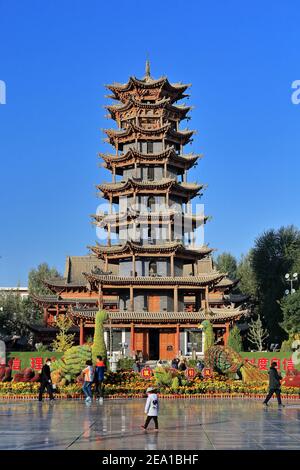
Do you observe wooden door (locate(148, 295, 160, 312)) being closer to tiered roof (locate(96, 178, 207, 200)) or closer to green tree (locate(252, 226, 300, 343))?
tiered roof (locate(96, 178, 207, 200))

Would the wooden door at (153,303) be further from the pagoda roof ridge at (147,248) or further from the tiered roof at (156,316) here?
the pagoda roof ridge at (147,248)

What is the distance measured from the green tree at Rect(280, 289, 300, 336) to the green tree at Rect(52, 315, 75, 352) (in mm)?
17574

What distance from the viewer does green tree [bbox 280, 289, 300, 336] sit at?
51.1 m

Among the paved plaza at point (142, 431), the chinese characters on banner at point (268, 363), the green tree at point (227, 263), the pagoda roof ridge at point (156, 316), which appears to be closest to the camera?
the paved plaza at point (142, 431)

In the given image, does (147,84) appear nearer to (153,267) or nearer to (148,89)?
(148,89)

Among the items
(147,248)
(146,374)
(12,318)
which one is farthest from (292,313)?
(12,318)

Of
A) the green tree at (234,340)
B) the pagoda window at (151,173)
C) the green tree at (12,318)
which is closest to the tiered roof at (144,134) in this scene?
the pagoda window at (151,173)

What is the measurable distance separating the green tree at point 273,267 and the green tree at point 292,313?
6.36 m

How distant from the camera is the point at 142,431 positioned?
42.3 feet

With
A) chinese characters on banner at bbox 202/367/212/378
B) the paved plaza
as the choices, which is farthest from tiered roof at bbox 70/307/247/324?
Result: the paved plaza

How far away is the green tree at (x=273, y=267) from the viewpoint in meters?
59.6

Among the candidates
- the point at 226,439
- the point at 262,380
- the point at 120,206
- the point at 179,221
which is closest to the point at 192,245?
the point at 179,221

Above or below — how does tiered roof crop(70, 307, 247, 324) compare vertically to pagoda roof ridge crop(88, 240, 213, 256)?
below

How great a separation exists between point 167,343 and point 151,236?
26.9 ft
